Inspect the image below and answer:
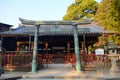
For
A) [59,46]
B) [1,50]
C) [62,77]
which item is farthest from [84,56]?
[59,46]

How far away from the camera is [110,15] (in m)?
24.0

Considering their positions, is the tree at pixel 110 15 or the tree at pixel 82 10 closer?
the tree at pixel 110 15

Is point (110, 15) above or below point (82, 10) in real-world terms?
below

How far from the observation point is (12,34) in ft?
77.3

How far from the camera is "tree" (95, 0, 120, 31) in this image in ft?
74.4

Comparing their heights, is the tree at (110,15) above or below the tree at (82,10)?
below

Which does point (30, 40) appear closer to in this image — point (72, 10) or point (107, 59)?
point (107, 59)

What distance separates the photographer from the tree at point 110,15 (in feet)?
74.4

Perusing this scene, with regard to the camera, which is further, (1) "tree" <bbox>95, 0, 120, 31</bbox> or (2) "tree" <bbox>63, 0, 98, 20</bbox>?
(2) "tree" <bbox>63, 0, 98, 20</bbox>

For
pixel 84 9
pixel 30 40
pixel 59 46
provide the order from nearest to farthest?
1. pixel 30 40
2. pixel 59 46
3. pixel 84 9

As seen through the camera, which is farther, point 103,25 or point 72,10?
point 72,10

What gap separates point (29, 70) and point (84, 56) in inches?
177

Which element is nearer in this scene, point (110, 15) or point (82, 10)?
point (110, 15)

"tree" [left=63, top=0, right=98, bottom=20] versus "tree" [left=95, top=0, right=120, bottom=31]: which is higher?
"tree" [left=63, top=0, right=98, bottom=20]
